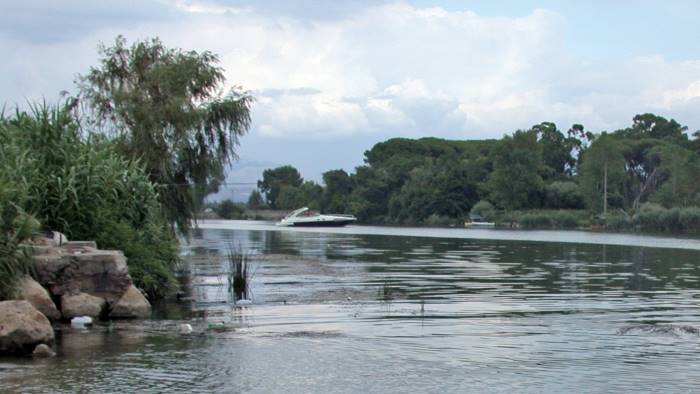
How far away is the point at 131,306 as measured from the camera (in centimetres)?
1939

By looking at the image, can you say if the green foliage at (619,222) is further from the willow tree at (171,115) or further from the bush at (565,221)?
the willow tree at (171,115)

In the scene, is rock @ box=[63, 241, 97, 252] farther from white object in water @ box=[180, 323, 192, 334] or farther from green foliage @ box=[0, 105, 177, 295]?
white object in water @ box=[180, 323, 192, 334]

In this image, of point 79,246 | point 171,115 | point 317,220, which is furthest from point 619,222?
point 79,246

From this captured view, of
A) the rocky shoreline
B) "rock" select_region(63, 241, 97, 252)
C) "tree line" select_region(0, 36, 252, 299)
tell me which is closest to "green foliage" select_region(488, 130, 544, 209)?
"tree line" select_region(0, 36, 252, 299)

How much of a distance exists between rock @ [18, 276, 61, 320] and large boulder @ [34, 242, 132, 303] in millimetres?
624

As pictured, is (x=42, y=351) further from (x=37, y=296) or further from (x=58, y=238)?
(x=58, y=238)

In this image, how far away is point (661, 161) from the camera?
4599 inches

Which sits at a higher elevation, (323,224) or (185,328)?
(323,224)

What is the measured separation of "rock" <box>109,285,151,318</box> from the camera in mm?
19234

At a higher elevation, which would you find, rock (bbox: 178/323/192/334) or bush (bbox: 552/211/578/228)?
bush (bbox: 552/211/578/228)

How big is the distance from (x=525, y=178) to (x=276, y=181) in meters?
74.6

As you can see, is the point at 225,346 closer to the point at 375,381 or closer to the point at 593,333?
the point at 375,381

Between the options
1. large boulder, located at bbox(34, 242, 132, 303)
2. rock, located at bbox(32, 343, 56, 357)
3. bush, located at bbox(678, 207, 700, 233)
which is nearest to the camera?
rock, located at bbox(32, 343, 56, 357)

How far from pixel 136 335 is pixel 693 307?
12.1 metres
